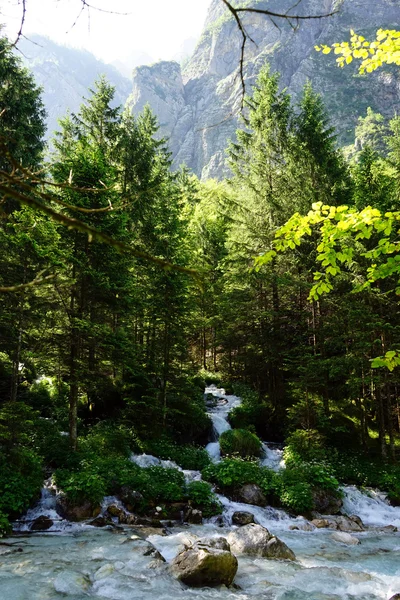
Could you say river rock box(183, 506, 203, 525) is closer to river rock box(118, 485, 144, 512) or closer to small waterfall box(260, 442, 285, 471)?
river rock box(118, 485, 144, 512)

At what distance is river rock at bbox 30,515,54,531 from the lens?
8745mm

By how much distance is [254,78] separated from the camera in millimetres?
123688

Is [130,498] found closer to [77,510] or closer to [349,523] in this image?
[77,510]

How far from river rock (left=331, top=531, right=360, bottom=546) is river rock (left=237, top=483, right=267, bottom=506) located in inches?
90.4

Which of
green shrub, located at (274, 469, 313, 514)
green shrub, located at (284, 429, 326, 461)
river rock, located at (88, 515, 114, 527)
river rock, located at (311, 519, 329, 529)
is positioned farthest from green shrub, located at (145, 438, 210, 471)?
river rock, located at (88, 515, 114, 527)

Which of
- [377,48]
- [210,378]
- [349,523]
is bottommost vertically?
[349,523]

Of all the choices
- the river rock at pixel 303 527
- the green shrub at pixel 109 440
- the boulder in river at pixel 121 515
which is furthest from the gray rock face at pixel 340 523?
the green shrub at pixel 109 440

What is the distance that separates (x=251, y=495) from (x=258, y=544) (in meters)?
3.40

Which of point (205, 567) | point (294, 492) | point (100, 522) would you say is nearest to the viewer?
point (205, 567)

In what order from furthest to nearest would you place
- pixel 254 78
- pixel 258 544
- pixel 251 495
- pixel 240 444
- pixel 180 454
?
pixel 254 78
pixel 240 444
pixel 180 454
pixel 251 495
pixel 258 544

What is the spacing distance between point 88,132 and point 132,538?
65.0 ft

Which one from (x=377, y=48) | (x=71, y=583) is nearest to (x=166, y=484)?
(x=71, y=583)

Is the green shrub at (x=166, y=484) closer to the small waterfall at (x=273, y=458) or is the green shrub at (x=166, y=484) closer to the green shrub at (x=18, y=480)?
the green shrub at (x=18, y=480)

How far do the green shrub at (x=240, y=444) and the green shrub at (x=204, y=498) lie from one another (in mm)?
4134
